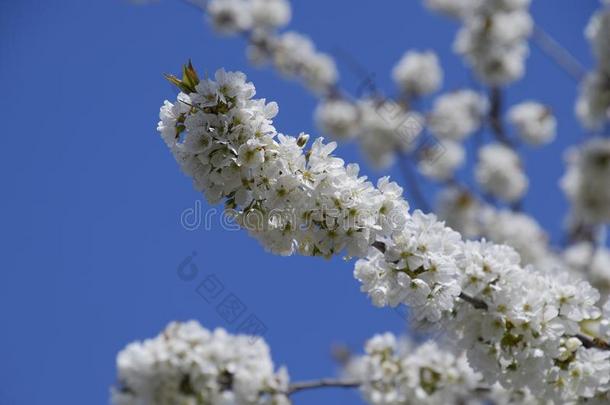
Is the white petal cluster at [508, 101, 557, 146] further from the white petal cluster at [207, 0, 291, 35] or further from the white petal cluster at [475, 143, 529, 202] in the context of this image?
the white petal cluster at [207, 0, 291, 35]

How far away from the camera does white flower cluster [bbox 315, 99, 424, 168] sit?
1091 centimetres

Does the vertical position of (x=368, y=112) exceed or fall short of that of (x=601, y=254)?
it exceeds it

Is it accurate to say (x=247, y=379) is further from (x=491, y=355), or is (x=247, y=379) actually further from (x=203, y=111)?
(x=203, y=111)

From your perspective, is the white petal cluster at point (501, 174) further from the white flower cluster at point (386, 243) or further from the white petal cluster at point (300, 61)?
the white flower cluster at point (386, 243)

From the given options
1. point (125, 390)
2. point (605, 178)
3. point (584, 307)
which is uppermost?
point (605, 178)

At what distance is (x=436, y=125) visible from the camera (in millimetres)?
12328

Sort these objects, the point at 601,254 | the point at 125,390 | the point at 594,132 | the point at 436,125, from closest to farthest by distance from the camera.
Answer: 1. the point at 125,390
2. the point at 594,132
3. the point at 601,254
4. the point at 436,125

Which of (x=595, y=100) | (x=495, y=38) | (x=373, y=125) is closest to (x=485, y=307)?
(x=595, y=100)

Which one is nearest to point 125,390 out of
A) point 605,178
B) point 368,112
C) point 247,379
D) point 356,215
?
point 247,379

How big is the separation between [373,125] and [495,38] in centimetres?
295

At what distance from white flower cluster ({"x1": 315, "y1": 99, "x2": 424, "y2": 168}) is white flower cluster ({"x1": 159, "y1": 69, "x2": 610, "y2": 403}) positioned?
7427 millimetres

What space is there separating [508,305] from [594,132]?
21.4ft

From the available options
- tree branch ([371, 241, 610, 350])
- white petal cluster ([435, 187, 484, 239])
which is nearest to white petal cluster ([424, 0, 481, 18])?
white petal cluster ([435, 187, 484, 239])

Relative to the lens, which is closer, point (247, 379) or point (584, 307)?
point (584, 307)
